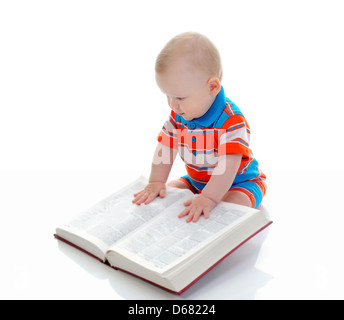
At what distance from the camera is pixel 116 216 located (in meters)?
1.50

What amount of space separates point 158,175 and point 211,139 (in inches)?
9.3

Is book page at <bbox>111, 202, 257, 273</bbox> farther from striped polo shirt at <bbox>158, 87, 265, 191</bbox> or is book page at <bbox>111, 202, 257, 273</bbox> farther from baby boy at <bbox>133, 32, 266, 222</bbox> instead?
striped polo shirt at <bbox>158, 87, 265, 191</bbox>

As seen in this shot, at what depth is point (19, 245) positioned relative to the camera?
1518 millimetres

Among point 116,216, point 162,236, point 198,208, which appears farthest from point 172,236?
point 116,216

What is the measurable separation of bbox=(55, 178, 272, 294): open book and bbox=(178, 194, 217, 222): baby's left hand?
0.01 m

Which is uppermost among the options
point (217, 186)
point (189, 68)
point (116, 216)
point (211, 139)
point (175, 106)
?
point (189, 68)

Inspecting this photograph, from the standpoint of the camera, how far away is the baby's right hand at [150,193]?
1561 millimetres

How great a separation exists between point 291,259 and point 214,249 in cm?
25

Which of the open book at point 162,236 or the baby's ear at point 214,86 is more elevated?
the baby's ear at point 214,86

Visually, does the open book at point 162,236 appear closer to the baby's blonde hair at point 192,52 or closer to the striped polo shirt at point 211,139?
the striped polo shirt at point 211,139

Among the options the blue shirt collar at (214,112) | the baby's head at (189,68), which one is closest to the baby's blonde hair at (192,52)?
the baby's head at (189,68)

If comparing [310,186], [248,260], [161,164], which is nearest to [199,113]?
[161,164]

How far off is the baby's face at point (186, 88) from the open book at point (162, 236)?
0.90 ft

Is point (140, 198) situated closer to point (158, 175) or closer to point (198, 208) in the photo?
point (158, 175)
